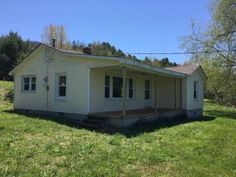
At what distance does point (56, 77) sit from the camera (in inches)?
665

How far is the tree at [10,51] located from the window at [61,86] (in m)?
24.3

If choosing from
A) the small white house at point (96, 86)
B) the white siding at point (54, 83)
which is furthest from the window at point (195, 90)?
the white siding at point (54, 83)

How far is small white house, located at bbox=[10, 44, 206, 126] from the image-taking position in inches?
595

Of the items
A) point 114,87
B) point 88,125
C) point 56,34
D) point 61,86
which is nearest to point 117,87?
point 114,87

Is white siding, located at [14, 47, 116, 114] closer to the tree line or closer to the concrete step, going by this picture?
the concrete step

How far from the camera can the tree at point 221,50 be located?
25766 mm

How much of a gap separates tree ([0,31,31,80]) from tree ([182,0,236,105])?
925 inches

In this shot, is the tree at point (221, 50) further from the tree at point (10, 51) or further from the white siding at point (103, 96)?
the tree at point (10, 51)

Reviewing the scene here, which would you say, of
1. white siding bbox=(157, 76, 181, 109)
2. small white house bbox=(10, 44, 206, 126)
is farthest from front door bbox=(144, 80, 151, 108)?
white siding bbox=(157, 76, 181, 109)

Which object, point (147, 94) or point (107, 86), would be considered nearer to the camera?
point (107, 86)

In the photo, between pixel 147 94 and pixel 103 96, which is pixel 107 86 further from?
pixel 147 94

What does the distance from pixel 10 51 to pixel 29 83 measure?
24.9 meters

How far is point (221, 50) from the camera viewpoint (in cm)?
2686

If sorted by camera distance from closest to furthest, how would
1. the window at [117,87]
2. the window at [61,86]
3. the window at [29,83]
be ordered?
the window at [61,86], the window at [117,87], the window at [29,83]
